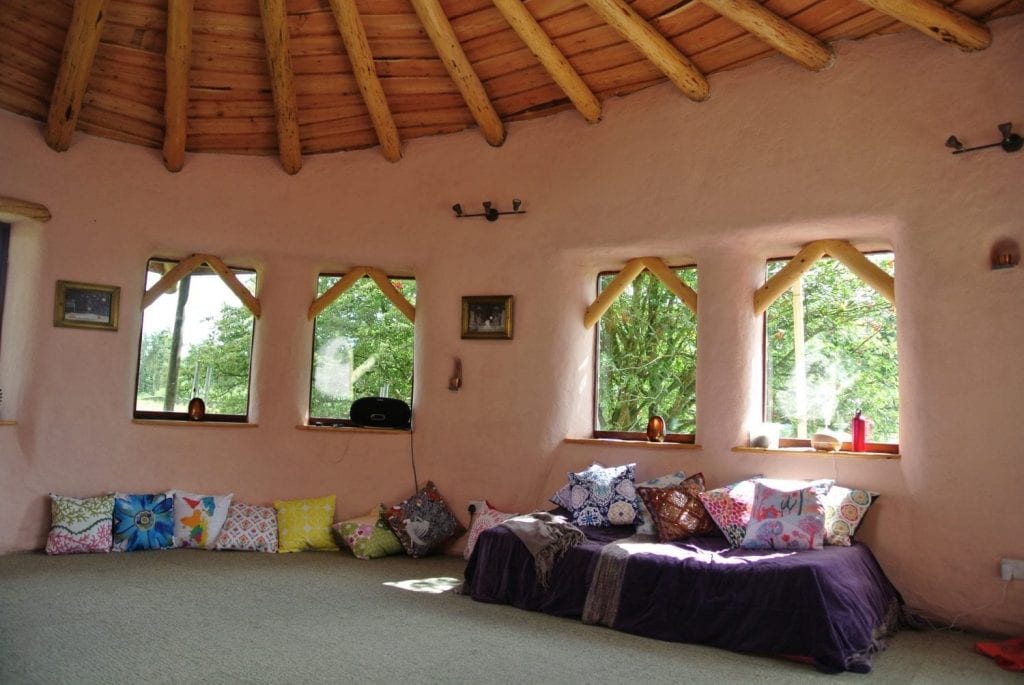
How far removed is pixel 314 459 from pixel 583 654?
10.4ft

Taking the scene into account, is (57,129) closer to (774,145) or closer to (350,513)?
(350,513)

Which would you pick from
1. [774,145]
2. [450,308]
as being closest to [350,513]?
[450,308]

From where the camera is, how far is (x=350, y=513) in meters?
6.04

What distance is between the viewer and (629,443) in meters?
5.30

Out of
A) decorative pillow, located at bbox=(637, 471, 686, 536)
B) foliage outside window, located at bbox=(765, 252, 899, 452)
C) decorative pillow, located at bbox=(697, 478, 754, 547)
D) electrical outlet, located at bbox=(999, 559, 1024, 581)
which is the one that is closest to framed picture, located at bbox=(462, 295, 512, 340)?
decorative pillow, located at bbox=(637, 471, 686, 536)

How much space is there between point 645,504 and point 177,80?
4.17 meters

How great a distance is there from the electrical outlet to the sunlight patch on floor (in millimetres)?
2921

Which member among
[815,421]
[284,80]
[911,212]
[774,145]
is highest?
[284,80]

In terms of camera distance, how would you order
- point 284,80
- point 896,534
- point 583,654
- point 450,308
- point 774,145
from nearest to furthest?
point 583,654 → point 896,534 → point 774,145 → point 284,80 → point 450,308

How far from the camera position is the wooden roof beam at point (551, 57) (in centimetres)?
482

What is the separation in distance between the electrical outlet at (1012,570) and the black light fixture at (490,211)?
3610 mm

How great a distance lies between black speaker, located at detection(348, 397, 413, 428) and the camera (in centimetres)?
605

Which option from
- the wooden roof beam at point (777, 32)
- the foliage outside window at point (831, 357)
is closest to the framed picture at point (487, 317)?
the foliage outside window at point (831, 357)

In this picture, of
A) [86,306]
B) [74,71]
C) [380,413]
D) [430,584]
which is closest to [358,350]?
[380,413]
